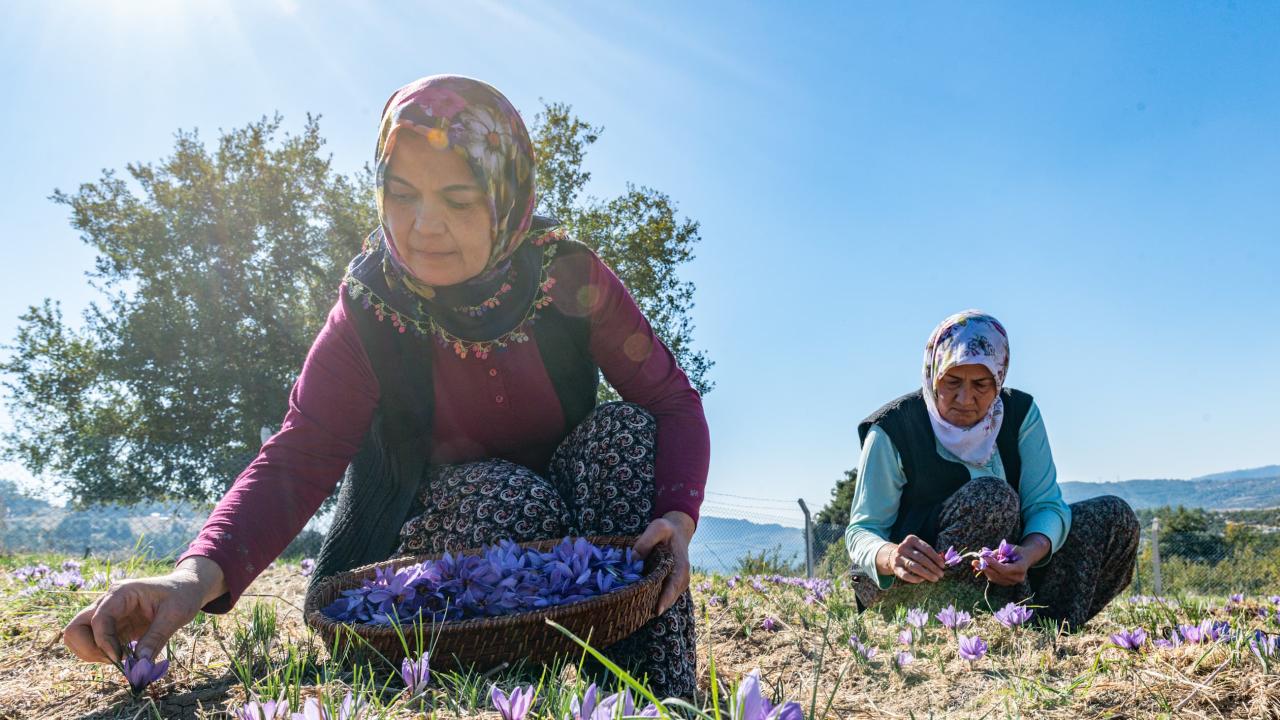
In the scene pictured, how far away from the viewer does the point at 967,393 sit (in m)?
3.07

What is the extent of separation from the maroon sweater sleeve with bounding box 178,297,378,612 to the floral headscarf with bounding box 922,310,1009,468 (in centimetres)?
226

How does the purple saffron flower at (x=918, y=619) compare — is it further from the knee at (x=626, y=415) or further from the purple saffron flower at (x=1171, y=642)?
the knee at (x=626, y=415)

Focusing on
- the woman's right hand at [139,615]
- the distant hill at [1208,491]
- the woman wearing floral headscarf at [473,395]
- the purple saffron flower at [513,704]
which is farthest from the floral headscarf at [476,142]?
the distant hill at [1208,491]

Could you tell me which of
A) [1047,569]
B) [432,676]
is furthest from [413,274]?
[1047,569]

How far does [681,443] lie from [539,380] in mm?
463

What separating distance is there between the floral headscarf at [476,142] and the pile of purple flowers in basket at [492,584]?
77 centimetres

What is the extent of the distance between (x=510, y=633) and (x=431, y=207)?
40.1 inches

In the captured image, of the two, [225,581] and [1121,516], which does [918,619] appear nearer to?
[1121,516]

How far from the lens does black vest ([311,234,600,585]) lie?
2113mm

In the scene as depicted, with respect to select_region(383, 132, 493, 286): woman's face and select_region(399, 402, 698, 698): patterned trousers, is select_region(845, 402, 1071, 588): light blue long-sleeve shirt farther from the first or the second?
select_region(383, 132, 493, 286): woman's face

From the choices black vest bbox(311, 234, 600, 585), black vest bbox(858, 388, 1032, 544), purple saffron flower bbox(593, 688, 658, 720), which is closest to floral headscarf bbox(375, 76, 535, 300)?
black vest bbox(311, 234, 600, 585)

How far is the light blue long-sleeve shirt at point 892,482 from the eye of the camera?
307cm

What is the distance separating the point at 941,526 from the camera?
2953mm

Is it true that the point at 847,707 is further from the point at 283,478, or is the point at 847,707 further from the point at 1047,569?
the point at 1047,569
